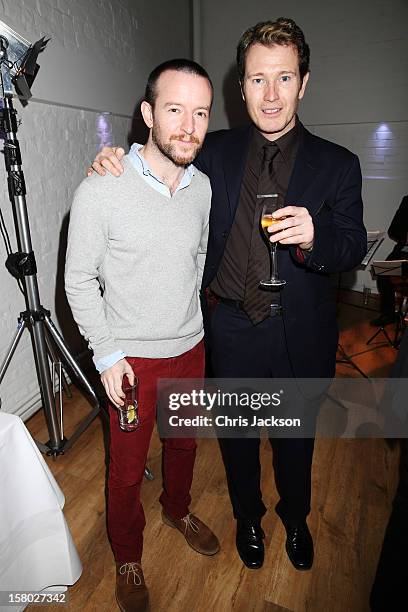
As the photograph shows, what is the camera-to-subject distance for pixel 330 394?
10.9 feet

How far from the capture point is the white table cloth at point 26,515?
1282 mm

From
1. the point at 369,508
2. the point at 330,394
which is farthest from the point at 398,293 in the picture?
the point at 369,508

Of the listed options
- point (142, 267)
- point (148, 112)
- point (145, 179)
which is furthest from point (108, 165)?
point (142, 267)

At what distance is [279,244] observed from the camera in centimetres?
164

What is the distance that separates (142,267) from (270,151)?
0.71m

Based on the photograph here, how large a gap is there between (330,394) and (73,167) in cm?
275

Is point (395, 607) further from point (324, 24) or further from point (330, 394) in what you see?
point (324, 24)

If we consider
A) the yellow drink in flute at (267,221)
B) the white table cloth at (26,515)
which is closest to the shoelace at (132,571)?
the white table cloth at (26,515)

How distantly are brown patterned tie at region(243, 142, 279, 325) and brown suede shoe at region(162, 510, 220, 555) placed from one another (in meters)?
1.08

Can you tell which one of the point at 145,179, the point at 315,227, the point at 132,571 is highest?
the point at 145,179

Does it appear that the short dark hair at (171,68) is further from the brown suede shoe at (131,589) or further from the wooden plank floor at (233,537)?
the wooden plank floor at (233,537)

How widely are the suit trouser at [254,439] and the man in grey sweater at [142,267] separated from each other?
159 mm

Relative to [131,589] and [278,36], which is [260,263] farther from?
[131,589]

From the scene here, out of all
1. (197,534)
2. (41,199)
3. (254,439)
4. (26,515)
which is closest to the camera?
(26,515)
